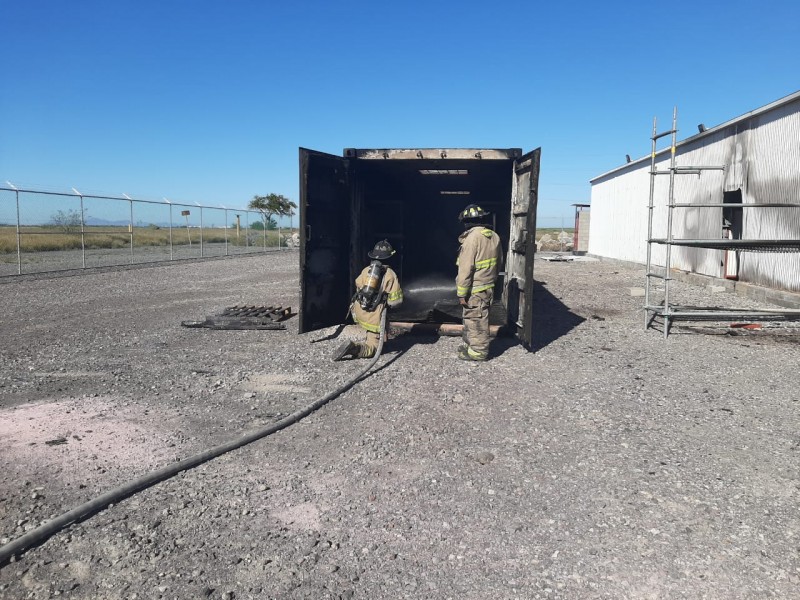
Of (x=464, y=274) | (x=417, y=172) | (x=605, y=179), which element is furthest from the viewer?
(x=605, y=179)

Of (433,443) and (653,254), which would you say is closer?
(433,443)

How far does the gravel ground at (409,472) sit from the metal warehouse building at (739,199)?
3028 millimetres

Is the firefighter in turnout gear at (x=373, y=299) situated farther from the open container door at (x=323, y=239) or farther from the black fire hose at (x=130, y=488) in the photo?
the black fire hose at (x=130, y=488)

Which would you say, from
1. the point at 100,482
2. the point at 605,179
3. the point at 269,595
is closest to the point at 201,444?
the point at 100,482

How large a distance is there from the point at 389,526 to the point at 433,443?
1.22m

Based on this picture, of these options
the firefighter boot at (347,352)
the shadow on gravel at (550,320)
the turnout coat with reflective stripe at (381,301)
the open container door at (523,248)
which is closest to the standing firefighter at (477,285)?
the open container door at (523,248)

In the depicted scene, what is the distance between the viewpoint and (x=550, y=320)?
9.99 m

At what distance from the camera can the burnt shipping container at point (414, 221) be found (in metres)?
7.78

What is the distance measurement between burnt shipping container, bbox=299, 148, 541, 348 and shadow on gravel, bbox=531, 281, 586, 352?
0.49 meters

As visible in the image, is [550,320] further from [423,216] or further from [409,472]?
[409,472]

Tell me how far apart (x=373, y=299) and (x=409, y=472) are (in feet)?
11.1

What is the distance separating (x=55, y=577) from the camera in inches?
106

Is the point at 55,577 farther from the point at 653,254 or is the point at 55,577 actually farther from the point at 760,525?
the point at 653,254

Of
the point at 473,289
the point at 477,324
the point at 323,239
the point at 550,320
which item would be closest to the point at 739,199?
the point at 550,320
